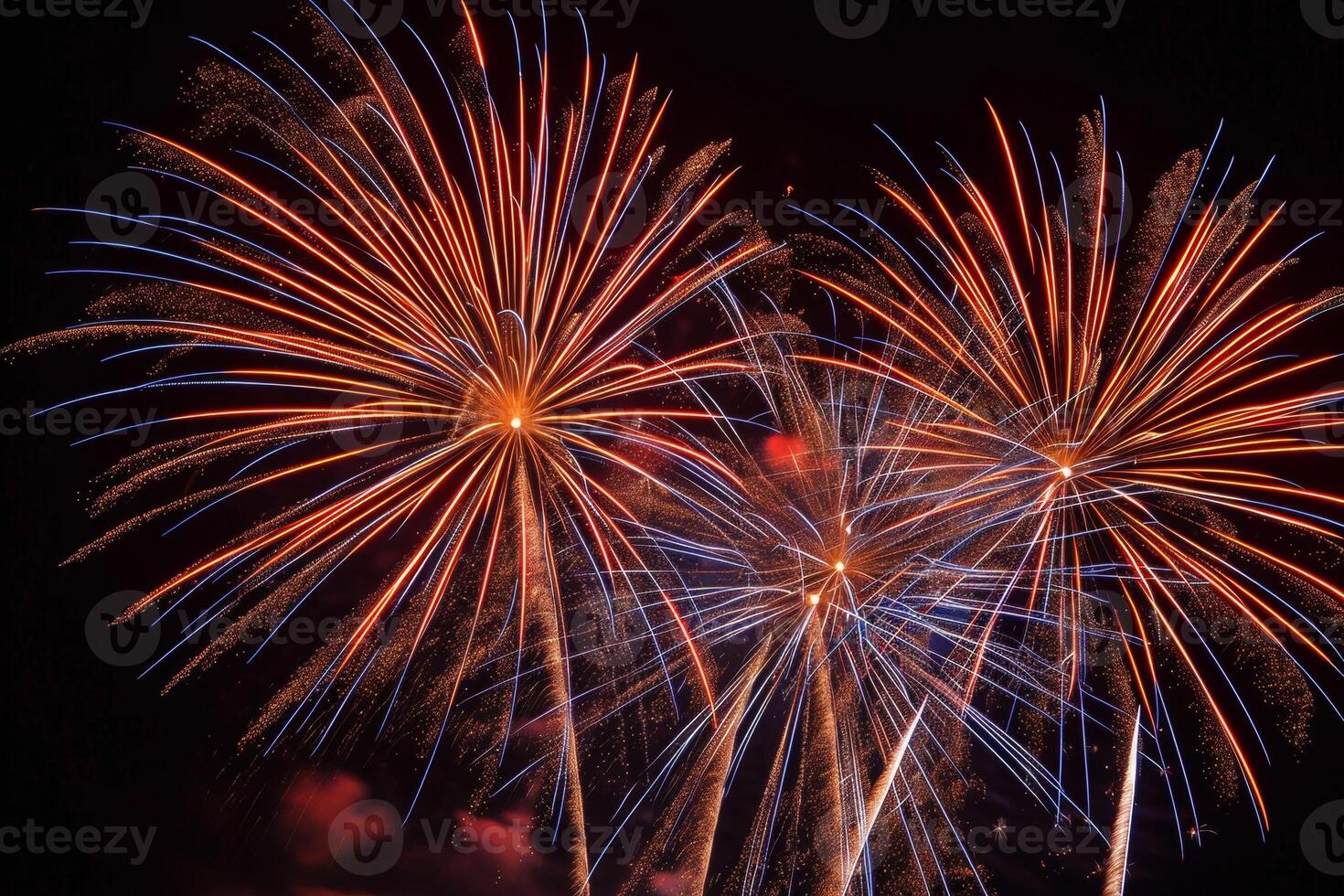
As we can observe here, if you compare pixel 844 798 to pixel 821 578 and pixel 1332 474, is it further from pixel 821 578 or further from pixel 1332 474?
pixel 1332 474

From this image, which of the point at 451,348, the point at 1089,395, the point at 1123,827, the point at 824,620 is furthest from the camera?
the point at 1123,827

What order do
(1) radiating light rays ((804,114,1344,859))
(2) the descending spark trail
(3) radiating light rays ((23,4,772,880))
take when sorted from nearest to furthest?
(3) radiating light rays ((23,4,772,880)), (1) radiating light rays ((804,114,1344,859)), (2) the descending spark trail

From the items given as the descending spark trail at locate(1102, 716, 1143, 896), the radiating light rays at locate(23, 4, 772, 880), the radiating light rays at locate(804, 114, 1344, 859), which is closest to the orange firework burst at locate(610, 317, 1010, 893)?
the radiating light rays at locate(804, 114, 1344, 859)

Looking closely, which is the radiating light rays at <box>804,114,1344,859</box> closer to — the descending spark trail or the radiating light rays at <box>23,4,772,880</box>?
the descending spark trail

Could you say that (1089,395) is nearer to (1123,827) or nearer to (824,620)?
(824,620)

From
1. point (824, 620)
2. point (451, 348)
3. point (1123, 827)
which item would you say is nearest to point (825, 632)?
point (824, 620)

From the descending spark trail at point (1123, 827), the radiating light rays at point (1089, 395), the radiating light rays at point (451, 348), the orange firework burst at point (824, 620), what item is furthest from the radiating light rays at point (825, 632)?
the descending spark trail at point (1123, 827)

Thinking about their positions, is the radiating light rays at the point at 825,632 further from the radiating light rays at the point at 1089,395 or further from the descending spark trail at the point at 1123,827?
the descending spark trail at the point at 1123,827
